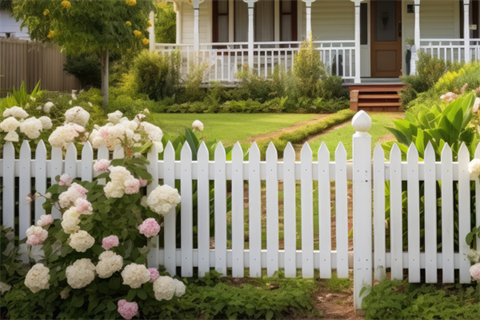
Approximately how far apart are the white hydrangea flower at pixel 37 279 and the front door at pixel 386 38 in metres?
15.9

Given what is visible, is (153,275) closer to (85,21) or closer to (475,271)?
(475,271)

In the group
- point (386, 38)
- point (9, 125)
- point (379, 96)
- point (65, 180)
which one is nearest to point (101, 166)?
point (65, 180)

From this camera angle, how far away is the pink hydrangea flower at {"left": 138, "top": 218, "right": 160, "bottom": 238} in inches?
142

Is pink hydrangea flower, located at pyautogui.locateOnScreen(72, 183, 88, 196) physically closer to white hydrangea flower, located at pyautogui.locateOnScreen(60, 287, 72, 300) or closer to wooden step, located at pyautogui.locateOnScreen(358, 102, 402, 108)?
white hydrangea flower, located at pyautogui.locateOnScreen(60, 287, 72, 300)

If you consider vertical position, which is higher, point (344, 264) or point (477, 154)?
point (477, 154)

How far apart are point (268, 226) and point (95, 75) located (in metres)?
19.1

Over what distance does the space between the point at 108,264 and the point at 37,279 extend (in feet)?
1.57

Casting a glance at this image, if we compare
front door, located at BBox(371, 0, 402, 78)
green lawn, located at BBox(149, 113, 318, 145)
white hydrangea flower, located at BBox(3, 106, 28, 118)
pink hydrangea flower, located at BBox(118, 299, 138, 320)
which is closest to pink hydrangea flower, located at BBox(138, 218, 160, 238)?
pink hydrangea flower, located at BBox(118, 299, 138, 320)

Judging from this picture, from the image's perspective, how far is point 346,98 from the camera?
51.5 ft

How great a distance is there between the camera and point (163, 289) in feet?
11.8

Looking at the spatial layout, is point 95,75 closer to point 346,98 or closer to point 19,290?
point 346,98

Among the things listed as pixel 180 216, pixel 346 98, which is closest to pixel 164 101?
pixel 346 98

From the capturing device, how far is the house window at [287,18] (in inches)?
748

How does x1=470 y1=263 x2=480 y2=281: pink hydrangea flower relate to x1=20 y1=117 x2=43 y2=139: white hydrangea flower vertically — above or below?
below
